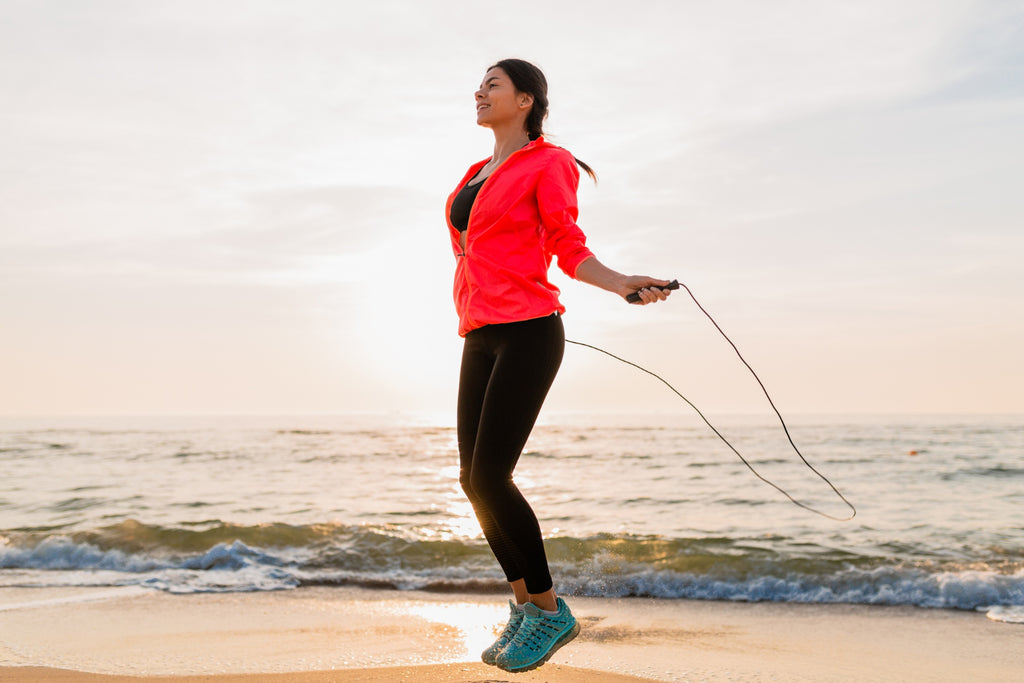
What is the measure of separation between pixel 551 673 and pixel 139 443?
20.2 metres

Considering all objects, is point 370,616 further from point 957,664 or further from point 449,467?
point 449,467

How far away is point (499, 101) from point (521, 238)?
1.74ft

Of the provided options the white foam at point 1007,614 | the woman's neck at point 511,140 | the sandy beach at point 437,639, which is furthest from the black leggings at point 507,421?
the white foam at point 1007,614

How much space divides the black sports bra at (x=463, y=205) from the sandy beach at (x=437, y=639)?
1.96m

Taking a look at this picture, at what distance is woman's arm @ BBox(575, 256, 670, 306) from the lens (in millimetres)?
2268

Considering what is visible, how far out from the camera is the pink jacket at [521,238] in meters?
2.53

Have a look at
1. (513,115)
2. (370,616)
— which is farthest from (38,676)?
(513,115)

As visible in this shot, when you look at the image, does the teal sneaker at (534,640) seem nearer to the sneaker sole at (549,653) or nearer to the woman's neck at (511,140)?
the sneaker sole at (549,653)

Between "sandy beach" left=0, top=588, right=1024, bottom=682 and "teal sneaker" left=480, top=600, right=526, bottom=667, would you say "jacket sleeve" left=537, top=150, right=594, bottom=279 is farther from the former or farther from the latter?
"sandy beach" left=0, top=588, right=1024, bottom=682

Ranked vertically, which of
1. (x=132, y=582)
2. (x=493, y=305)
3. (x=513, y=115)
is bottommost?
(x=132, y=582)

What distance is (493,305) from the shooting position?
2562 mm

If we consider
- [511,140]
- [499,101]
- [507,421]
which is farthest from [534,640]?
[499,101]

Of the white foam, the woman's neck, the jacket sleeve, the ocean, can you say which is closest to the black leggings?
the jacket sleeve

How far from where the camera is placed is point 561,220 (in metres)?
2.53
